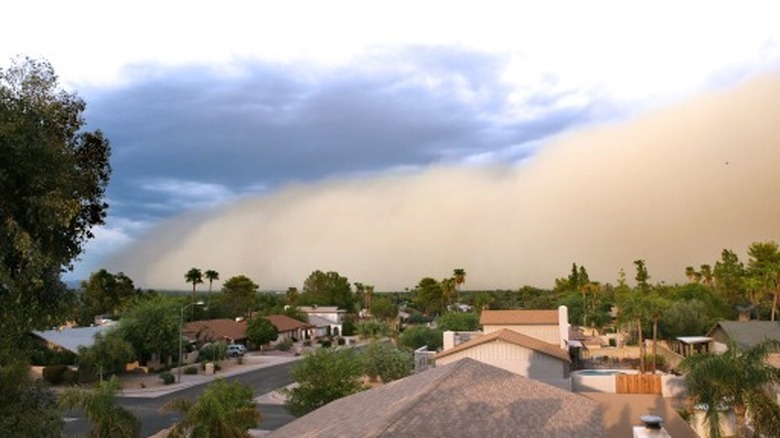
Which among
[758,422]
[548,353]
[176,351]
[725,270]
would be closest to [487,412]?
[758,422]

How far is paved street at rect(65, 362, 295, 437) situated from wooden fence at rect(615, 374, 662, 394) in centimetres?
2403

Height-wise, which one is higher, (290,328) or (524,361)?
(524,361)

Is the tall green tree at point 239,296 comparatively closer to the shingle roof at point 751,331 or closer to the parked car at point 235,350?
the parked car at point 235,350

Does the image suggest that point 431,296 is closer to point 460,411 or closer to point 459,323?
point 459,323

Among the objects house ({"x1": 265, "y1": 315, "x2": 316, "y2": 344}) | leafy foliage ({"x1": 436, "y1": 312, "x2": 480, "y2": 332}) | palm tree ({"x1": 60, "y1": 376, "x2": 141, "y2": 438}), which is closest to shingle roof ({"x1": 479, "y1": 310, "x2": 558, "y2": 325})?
leafy foliage ({"x1": 436, "y1": 312, "x2": 480, "y2": 332})

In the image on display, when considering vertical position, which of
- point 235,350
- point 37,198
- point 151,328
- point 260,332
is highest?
point 37,198

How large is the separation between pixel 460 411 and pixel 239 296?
410 ft

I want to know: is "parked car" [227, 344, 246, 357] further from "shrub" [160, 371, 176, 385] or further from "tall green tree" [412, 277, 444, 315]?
"tall green tree" [412, 277, 444, 315]

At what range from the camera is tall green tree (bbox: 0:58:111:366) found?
50.2 feet

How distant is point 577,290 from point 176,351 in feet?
351

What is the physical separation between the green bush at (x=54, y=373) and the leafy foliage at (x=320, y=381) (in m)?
34.8

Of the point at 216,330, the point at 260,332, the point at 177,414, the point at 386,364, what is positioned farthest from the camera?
the point at 260,332

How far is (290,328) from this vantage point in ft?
356

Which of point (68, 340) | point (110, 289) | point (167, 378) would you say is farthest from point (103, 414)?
point (110, 289)
